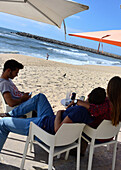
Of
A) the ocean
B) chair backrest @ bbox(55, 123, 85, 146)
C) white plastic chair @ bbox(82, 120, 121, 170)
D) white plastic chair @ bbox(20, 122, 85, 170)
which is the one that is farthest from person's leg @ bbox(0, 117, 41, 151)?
the ocean

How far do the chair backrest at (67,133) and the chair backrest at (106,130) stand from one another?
0.26 meters

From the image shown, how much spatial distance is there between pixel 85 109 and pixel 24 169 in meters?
1.10

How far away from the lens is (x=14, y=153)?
259 cm

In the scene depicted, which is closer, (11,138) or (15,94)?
(11,138)

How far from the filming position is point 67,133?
1978mm

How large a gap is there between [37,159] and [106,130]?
1.04 m

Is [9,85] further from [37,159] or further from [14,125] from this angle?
[37,159]

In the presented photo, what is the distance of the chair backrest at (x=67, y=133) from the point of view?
1.90 m

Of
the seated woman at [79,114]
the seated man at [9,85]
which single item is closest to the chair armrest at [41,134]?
the seated woman at [79,114]

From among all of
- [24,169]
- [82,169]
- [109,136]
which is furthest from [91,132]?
[24,169]

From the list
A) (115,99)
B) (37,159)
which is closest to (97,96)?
(115,99)

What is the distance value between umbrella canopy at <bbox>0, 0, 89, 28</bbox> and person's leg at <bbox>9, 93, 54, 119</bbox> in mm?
1143

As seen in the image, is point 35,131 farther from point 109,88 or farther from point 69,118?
point 109,88

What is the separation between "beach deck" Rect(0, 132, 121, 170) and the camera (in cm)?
240
